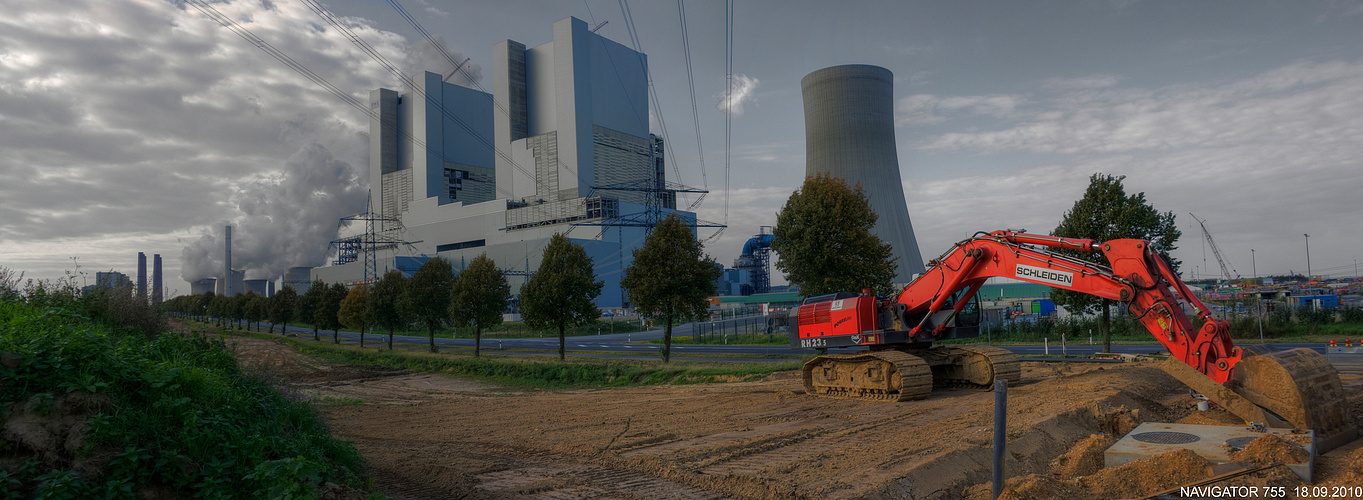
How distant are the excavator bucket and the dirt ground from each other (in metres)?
0.35

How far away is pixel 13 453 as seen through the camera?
4.89 meters

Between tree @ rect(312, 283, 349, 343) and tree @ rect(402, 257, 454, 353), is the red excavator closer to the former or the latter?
tree @ rect(402, 257, 454, 353)

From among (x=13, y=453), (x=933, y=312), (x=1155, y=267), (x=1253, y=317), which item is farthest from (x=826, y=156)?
(x=13, y=453)

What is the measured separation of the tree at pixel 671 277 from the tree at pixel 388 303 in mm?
22787

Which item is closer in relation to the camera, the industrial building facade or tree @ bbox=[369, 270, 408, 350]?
tree @ bbox=[369, 270, 408, 350]

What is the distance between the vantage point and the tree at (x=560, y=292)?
93.3ft

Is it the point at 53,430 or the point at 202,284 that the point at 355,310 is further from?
the point at 202,284

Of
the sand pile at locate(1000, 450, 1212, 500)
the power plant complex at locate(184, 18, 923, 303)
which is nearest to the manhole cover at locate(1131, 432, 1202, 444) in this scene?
the sand pile at locate(1000, 450, 1212, 500)

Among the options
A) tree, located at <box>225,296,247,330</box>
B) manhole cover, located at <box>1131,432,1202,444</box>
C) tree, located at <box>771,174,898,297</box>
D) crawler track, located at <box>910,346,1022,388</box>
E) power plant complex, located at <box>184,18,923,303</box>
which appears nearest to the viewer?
manhole cover, located at <box>1131,432,1202,444</box>

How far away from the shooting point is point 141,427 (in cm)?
552

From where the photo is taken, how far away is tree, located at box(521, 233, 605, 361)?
28.4m

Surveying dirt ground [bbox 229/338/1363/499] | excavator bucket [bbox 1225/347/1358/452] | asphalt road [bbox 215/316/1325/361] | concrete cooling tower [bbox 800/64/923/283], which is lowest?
asphalt road [bbox 215/316/1325/361]

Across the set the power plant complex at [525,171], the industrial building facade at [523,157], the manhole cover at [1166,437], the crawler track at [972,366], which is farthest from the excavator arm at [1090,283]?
the industrial building facade at [523,157]

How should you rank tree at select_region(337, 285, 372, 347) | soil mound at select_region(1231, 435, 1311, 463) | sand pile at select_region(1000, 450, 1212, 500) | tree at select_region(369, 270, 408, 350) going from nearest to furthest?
sand pile at select_region(1000, 450, 1212, 500)
soil mound at select_region(1231, 435, 1311, 463)
tree at select_region(369, 270, 408, 350)
tree at select_region(337, 285, 372, 347)
